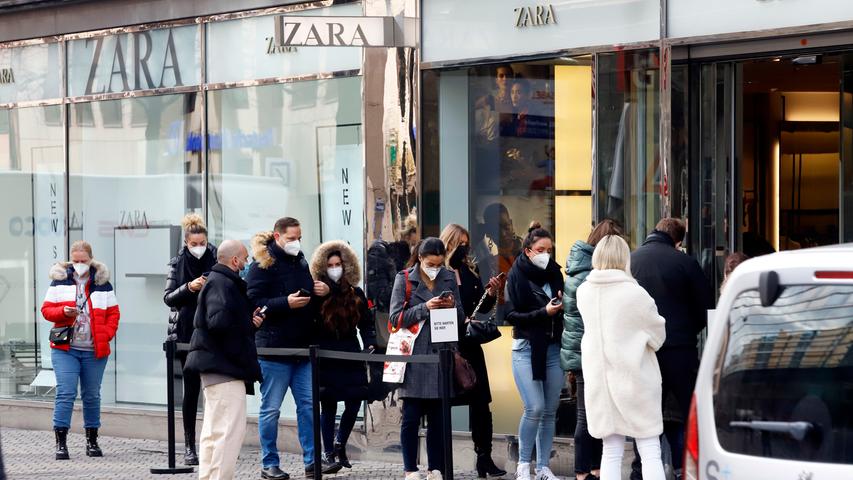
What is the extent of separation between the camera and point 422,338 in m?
9.90

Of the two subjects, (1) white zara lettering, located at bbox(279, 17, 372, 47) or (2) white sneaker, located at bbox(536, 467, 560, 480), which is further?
(1) white zara lettering, located at bbox(279, 17, 372, 47)

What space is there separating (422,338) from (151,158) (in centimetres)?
547

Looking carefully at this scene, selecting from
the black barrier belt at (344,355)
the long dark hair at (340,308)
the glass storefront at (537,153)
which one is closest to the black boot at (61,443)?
the black barrier belt at (344,355)

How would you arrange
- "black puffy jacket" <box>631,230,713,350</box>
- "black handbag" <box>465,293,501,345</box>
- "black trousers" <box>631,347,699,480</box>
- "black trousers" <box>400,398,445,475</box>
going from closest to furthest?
"black trousers" <box>631,347,699,480</box>
"black puffy jacket" <box>631,230,713,350</box>
"black trousers" <box>400,398,445,475</box>
"black handbag" <box>465,293,501,345</box>

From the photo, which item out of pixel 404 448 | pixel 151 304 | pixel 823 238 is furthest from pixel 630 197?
pixel 151 304

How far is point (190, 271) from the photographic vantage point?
11.7 m

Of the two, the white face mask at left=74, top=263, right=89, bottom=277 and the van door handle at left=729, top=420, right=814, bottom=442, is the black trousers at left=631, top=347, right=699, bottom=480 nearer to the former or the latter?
the van door handle at left=729, top=420, right=814, bottom=442

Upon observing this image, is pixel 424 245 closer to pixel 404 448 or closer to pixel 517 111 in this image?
pixel 404 448

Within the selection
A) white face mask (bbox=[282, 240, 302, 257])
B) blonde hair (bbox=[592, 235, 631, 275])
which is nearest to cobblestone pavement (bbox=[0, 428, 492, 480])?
white face mask (bbox=[282, 240, 302, 257])

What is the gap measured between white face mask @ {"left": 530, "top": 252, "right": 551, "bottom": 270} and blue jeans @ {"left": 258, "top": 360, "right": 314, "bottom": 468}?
2.04 metres

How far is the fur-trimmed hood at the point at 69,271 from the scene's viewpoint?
1249 cm

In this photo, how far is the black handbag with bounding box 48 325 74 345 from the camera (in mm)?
12484

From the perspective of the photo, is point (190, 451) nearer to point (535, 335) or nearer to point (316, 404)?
point (316, 404)

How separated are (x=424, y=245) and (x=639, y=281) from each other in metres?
1.59
